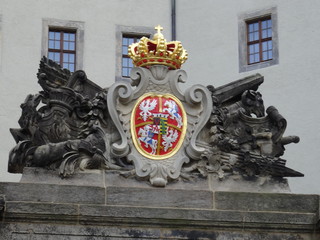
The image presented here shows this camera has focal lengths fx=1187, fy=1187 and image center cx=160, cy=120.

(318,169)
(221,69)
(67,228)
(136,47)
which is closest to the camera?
(67,228)

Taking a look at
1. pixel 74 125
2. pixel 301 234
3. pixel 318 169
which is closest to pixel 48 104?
pixel 74 125

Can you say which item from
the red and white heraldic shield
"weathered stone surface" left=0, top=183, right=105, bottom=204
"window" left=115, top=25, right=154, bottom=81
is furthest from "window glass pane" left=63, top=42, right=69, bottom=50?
"weathered stone surface" left=0, top=183, right=105, bottom=204

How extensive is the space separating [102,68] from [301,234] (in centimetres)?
1350

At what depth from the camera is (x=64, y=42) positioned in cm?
3431

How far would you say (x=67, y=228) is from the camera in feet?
68.3

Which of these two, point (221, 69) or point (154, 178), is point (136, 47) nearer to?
point (154, 178)

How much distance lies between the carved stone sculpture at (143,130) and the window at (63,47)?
11926 millimetres

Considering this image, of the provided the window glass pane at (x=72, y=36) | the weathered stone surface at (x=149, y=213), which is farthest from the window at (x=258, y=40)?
the weathered stone surface at (x=149, y=213)

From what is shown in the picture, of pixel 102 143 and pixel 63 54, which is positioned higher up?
pixel 63 54

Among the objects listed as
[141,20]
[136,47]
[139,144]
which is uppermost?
[141,20]

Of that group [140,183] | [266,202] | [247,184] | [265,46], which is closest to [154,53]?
[140,183]

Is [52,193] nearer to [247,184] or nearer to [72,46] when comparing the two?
[247,184]

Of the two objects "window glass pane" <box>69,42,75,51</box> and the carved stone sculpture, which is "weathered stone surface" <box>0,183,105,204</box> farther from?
"window glass pane" <box>69,42,75,51</box>

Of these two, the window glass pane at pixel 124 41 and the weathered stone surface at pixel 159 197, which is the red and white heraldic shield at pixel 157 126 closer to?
the weathered stone surface at pixel 159 197
